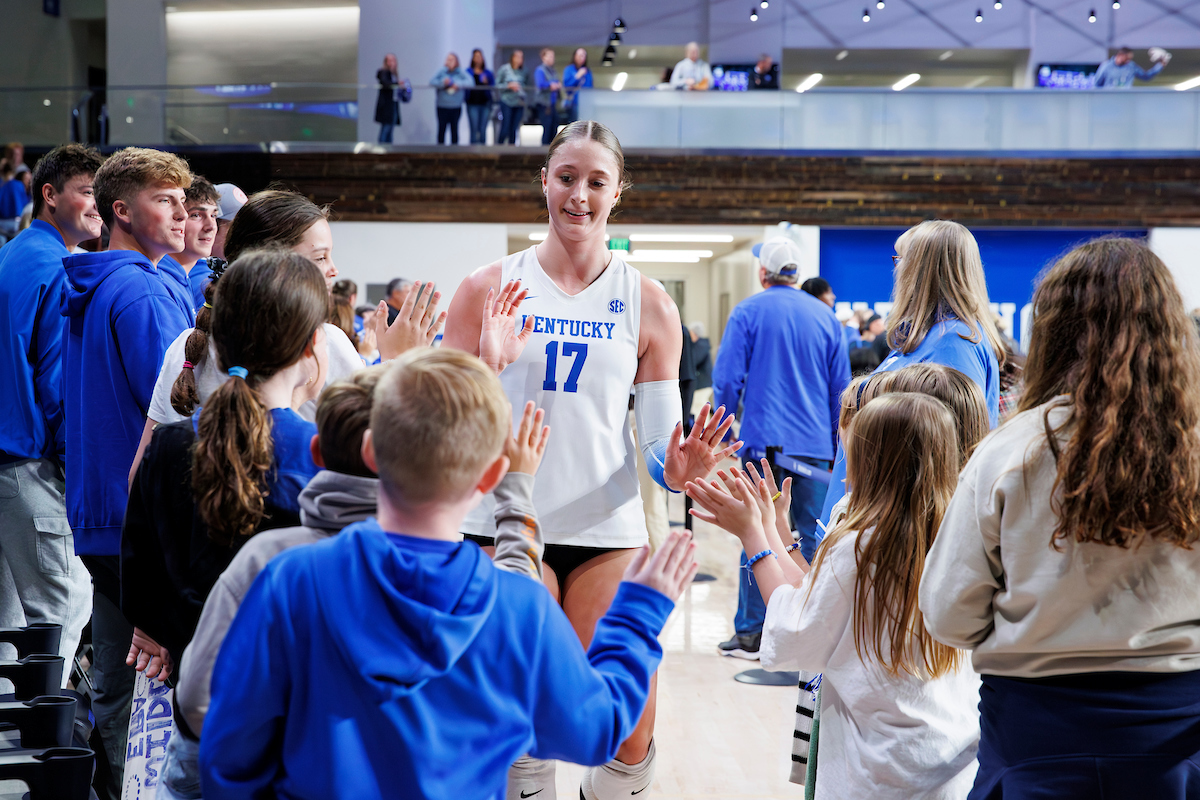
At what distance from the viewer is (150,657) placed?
182 cm

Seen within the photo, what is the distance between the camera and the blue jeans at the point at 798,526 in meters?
4.59

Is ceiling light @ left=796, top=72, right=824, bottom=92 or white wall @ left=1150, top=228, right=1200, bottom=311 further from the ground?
ceiling light @ left=796, top=72, right=824, bottom=92

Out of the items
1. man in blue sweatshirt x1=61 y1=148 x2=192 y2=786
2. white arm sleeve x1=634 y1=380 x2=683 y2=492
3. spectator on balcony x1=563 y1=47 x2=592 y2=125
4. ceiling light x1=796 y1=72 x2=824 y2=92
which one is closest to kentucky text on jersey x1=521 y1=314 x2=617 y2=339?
white arm sleeve x1=634 y1=380 x2=683 y2=492

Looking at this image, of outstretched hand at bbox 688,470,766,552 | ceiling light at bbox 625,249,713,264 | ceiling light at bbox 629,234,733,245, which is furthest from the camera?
ceiling light at bbox 625,249,713,264

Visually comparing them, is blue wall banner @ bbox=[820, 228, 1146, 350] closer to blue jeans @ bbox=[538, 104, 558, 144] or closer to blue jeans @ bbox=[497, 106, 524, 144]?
blue jeans @ bbox=[538, 104, 558, 144]

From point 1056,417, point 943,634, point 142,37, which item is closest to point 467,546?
point 943,634

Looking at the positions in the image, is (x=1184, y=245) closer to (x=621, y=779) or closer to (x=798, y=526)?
(x=798, y=526)

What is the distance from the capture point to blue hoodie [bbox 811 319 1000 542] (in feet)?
8.61

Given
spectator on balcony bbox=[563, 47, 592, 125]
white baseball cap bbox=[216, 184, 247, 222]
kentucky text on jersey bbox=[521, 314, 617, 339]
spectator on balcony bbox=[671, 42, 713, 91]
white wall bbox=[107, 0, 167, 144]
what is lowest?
kentucky text on jersey bbox=[521, 314, 617, 339]

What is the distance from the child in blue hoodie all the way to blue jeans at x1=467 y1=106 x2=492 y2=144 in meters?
12.8

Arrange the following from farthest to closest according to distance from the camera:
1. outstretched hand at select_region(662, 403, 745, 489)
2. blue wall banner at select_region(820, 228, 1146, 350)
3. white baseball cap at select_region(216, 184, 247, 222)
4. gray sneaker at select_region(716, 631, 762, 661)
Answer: blue wall banner at select_region(820, 228, 1146, 350) → gray sneaker at select_region(716, 631, 762, 661) → white baseball cap at select_region(216, 184, 247, 222) → outstretched hand at select_region(662, 403, 745, 489)

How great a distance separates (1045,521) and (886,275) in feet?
41.9

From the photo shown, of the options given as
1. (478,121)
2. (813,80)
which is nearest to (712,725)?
(478,121)

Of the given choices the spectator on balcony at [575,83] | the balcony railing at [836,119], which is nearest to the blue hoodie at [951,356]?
the balcony railing at [836,119]
